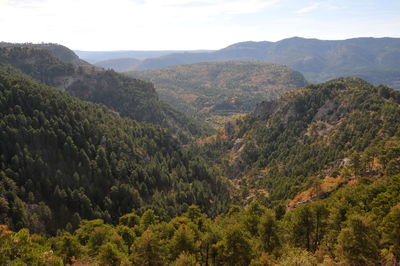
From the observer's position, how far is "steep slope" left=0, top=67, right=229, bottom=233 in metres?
132

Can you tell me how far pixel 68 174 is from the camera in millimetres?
154000

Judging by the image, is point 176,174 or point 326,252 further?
point 176,174

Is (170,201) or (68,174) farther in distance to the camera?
(170,201)

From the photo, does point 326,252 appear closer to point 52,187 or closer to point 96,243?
point 96,243

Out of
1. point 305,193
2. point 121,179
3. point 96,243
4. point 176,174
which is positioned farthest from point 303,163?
point 96,243

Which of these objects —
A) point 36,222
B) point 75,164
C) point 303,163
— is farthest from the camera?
point 303,163

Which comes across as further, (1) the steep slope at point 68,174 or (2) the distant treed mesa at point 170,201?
(1) the steep slope at point 68,174

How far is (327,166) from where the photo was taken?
16550cm

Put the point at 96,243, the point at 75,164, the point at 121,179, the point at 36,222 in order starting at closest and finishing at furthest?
the point at 96,243 → the point at 36,222 → the point at 75,164 → the point at 121,179

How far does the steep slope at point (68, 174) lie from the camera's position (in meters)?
132

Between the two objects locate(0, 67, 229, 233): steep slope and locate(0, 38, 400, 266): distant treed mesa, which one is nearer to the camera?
locate(0, 38, 400, 266): distant treed mesa

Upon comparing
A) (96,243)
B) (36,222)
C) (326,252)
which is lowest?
(36,222)

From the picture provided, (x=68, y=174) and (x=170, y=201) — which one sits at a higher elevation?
(x=68, y=174)

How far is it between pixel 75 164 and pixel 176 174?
63119 mm
